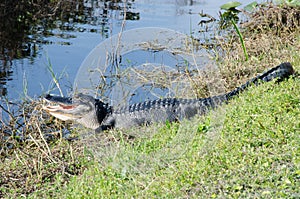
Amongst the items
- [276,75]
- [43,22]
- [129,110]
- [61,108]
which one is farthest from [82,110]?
[43,22]

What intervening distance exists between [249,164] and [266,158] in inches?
5.4

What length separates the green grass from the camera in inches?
144

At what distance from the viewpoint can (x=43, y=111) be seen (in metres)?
6.56

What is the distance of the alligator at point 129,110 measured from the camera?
6.26 m

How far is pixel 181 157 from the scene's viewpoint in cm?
458

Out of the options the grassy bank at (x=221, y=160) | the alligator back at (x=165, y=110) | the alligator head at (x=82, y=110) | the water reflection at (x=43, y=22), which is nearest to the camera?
the grassy bank at (x=221, y=160)

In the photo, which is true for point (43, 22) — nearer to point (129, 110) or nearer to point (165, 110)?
point (129, 110)

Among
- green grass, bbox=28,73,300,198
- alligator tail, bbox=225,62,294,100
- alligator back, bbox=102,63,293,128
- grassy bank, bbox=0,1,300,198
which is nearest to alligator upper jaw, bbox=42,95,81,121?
grassy bank, bbox=0,1,300,198

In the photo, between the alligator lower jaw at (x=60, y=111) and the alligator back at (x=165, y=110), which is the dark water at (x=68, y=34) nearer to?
the alligator lower jaw at (x=60, y=111)

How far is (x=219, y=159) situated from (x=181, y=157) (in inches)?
20.0

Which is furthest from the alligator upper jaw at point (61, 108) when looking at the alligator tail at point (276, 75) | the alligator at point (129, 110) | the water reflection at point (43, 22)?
the water reflection at point (43, 22)

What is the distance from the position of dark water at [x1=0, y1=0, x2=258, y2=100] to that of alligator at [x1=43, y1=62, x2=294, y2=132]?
541 mm

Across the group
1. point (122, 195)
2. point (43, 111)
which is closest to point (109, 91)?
point (43, 111)

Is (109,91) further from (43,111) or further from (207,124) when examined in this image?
(207,124)
